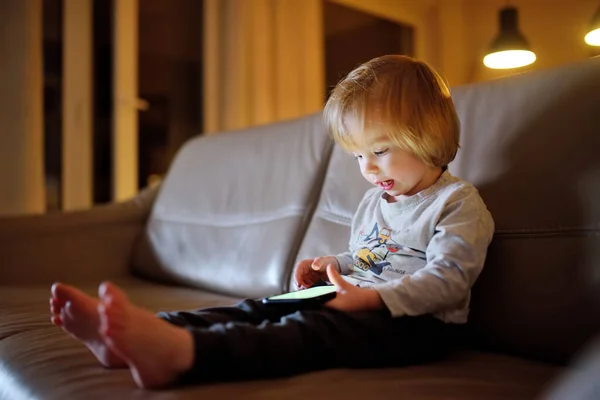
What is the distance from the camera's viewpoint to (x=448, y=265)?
0.92 metres

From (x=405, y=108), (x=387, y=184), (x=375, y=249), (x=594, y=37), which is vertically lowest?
(x=375, y=249)

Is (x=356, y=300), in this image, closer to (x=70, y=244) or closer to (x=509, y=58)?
(x=70, y=244)

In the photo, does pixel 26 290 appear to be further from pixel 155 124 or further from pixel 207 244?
pixel 155 124

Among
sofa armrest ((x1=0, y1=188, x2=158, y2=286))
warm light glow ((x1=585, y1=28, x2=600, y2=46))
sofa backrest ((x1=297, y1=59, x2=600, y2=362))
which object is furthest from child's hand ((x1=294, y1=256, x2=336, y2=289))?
warm light glow ((x1=585, y1=28, x2=600, y2=46))

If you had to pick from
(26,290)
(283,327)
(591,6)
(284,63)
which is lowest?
(26,290)

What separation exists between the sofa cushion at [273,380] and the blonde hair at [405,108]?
0.35 meters

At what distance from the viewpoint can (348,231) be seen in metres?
1.36

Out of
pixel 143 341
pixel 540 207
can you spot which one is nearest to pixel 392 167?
pixel 540 207

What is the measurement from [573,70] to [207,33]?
2475mm

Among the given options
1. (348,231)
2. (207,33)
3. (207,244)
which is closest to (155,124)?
(207,33)

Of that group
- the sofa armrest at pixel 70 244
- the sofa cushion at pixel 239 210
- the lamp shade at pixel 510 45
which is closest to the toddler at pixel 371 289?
the sofa cushion at pixel 239 210

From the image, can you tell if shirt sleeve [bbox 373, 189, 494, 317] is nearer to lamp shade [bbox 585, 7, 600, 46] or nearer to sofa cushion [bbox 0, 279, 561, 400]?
sofa cushion [bbox 0, 279, 561, 400]

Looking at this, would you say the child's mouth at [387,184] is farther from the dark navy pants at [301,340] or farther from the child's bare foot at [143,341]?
the child's bare foot at [143,341]

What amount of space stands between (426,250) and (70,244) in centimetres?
126
